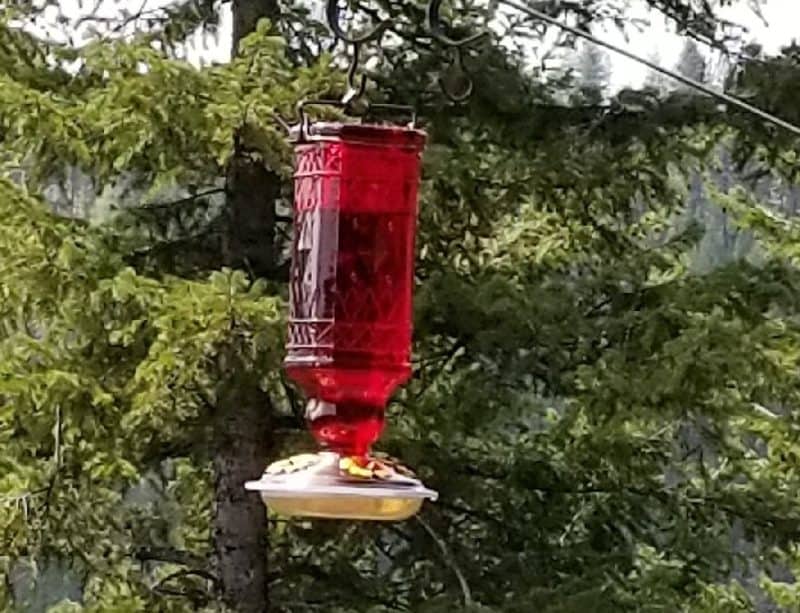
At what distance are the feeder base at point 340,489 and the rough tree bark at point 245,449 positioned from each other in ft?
8.27

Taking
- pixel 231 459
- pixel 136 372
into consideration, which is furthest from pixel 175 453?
pixel 136 372

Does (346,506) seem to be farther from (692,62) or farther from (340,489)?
(692,62)

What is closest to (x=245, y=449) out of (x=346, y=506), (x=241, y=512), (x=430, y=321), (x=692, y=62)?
(x=241, y=512)

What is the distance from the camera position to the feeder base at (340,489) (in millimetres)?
1622

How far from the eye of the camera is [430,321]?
4207mm

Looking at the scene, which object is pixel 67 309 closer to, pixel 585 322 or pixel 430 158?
pixel 430 158

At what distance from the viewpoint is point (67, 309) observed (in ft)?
12.3

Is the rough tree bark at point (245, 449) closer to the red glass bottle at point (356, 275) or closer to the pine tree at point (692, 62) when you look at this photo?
the pine tree at point (692, 62)

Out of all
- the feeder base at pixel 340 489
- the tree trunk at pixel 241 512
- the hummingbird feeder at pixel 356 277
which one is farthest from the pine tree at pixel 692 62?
the feeder base at pixel 340 489

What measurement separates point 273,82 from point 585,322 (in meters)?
1.02

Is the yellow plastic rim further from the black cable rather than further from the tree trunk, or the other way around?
the tree trunk

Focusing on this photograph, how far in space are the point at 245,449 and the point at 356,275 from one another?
2.52 meters

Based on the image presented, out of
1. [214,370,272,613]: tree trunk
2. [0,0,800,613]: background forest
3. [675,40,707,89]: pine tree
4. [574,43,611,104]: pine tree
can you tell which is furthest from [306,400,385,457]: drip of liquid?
[675,40,707,89]: pine tree

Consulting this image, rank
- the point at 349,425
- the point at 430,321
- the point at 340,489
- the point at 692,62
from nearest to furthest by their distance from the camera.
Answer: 1. the point at 340,489
2. the point at 349,425
3. the point at 430,321
4. the point at 692,62
